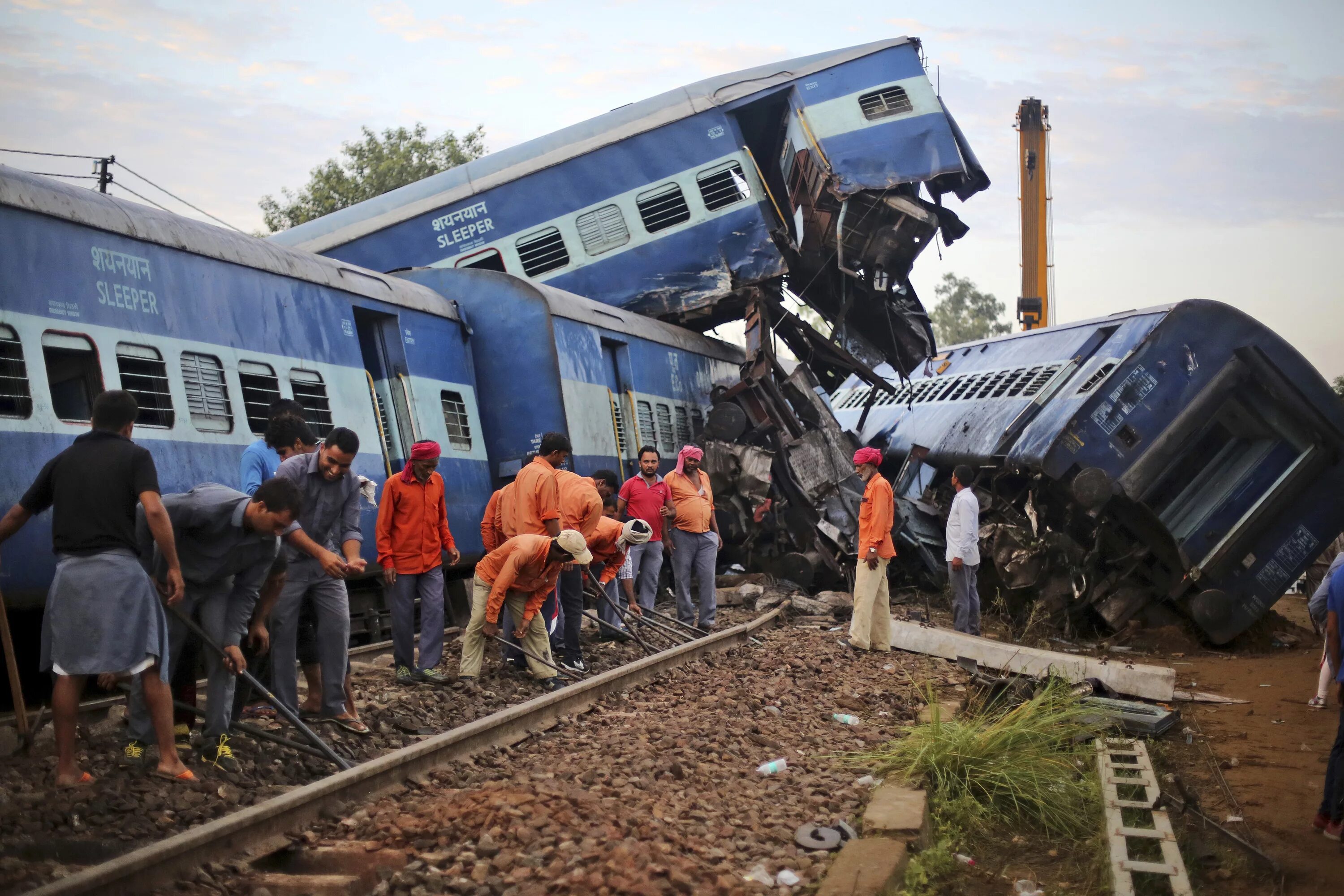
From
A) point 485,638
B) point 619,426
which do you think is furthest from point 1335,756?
point 619,426

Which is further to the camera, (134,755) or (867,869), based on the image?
(134,755)

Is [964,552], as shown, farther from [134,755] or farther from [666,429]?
[134,755]

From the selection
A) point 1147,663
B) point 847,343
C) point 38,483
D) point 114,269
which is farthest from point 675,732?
point 847,343

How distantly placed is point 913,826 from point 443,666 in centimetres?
446

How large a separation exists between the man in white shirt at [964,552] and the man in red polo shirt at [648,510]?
2.69m

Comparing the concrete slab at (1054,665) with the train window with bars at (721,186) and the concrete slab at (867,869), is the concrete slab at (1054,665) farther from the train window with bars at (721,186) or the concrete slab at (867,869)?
the train window with bars at (721,186)

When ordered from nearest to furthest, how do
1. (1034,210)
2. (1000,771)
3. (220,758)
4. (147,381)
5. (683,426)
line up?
(220,758) → (1000,771) → (147,381) → (683,426) → (1034,210)

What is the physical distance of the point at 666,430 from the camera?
15547 mm

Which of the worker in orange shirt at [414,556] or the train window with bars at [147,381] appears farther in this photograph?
the worker in orange shirt at [414,556]

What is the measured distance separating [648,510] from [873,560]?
7.07 ft

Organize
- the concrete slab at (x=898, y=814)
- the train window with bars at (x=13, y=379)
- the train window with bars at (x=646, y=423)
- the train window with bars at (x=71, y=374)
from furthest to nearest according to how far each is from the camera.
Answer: the train window with bars at (x=646, y=423) < the train window with bars at (x=71, y=374) < the train window with bars at (x=13, y=379) < the concrete slab at (x=898, y=814)

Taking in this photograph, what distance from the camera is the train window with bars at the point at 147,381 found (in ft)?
24.7

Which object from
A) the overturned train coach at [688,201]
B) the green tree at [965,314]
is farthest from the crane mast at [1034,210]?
the green tree at [965,314]

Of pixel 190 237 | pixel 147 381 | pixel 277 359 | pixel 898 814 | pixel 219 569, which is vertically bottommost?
pixel 898 814
